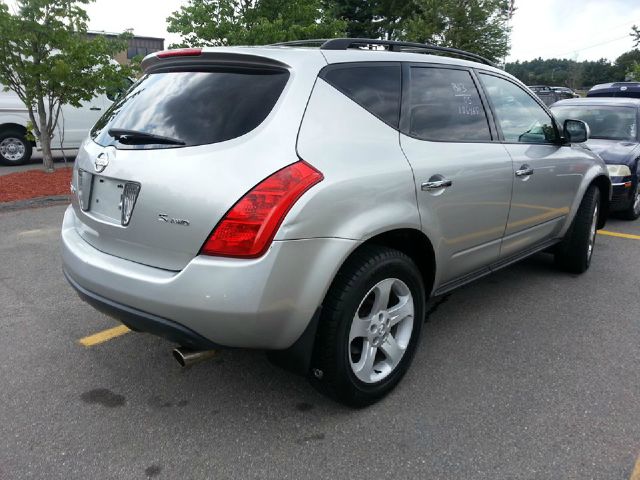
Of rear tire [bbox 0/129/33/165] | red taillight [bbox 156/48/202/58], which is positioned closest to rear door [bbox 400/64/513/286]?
red taillight [bbox 156/48/202/58]

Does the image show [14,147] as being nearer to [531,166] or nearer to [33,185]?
[33,185]

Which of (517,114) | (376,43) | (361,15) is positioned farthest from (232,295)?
(361,15)

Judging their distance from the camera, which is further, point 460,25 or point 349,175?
point 460,25

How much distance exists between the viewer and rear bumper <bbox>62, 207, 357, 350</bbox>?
2078 millimetres

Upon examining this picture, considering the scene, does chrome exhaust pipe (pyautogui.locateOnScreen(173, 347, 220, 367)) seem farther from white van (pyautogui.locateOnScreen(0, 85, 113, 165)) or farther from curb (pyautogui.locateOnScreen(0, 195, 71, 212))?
white van (pyautogui.locateOnScreen(0, 85, 113, 165))

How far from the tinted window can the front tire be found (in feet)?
19.8

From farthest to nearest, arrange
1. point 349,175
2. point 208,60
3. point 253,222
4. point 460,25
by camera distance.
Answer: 1. point 460,25
2. point 208,60
3. point 349,175
4. point 253,222

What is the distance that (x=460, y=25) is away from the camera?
21453mm

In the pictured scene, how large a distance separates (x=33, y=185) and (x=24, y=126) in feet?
11.6

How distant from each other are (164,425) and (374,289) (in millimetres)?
1179

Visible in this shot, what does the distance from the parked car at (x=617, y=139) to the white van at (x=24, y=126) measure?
8.87 metres

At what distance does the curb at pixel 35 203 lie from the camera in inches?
270

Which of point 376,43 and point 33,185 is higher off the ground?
point 376,43

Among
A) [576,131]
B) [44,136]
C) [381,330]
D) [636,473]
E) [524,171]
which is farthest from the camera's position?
[44,136]
